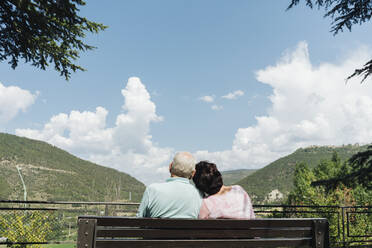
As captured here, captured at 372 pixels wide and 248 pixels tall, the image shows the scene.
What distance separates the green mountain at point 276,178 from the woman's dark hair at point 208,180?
249 ft

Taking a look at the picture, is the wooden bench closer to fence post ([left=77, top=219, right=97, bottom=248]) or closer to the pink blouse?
fence post ([left=77, top=219, right=97, bottom=248])

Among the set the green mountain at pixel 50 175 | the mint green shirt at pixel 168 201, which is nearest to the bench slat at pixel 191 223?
the mint green shirt at pixel 168 201

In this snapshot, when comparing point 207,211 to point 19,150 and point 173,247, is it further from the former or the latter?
point 19,150

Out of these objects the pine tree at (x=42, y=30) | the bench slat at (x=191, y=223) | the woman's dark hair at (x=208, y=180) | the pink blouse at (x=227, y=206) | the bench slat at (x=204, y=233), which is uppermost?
the pine tree at (x=42, y=30)

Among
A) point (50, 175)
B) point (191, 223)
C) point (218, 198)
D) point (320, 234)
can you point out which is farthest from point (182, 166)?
point (50, 175)

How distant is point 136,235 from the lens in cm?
175

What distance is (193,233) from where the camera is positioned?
1826 millimetres

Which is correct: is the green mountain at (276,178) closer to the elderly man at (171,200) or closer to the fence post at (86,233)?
the elderly man at (171,200)

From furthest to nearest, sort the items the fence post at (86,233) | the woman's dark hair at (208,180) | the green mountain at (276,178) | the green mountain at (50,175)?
1. the green mountain at (276,178)
2. the green mountain at (50,175)
3. the woman's dark hair at (208,180)
4. the fence post at (86,233)

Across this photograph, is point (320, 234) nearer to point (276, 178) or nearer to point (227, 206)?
point (227, 206)

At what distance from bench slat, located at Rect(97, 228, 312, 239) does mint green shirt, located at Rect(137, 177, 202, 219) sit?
11.4 inches

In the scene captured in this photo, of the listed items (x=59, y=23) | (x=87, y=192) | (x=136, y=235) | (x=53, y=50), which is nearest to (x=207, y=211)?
(x=136, y=235)

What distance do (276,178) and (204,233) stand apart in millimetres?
94888

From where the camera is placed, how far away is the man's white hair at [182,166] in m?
2.26
